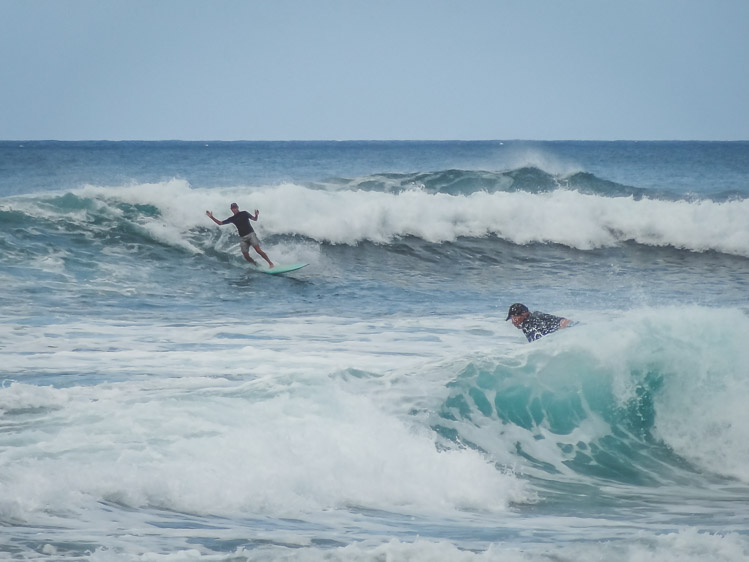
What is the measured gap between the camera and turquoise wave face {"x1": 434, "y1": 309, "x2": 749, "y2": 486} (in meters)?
8.20

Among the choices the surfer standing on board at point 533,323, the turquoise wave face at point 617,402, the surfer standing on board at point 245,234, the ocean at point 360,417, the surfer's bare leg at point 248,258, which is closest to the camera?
the ocean at point 360,417

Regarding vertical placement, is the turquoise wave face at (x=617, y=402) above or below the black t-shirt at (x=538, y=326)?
below

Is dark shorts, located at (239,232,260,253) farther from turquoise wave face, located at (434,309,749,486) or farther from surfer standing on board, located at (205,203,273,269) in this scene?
turquoise wave face, located at (434,309,749,486)

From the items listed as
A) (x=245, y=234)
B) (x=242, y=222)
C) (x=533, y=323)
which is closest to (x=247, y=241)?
(x=245, y=234)

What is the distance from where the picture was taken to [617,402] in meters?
9.06

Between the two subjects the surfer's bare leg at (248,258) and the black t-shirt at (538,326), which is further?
the surfer's bare leg at (248,258)

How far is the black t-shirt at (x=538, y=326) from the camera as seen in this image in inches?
398

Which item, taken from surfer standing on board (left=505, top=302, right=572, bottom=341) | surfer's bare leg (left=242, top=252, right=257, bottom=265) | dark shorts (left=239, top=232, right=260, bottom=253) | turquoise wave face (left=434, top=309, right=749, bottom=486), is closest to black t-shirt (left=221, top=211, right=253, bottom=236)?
dark shorts (left=239, top=232, right=260, bottom=253)

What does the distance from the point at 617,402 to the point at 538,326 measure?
1413mm

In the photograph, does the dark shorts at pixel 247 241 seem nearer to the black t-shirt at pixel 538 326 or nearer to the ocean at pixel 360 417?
the ocean at pixel 360 417

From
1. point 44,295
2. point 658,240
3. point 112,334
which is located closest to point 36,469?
point 112,334

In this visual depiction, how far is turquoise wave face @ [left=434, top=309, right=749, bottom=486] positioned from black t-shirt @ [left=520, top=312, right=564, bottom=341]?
43 cm

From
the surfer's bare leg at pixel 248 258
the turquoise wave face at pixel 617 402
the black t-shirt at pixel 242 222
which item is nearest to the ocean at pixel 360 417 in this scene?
the turquoise wave face at pixel 617 402

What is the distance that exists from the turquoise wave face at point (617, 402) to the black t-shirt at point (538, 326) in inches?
17.0
